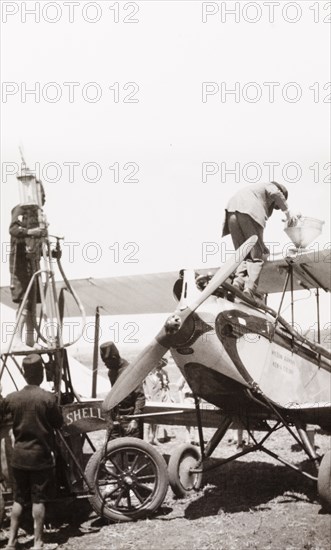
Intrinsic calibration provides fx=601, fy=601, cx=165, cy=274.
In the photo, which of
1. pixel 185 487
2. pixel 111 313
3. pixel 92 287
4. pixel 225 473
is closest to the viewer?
pixel 185 487

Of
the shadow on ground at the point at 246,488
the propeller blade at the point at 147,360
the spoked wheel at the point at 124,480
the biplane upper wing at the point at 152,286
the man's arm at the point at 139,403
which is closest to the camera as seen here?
the propeller blade at the point at 147,360

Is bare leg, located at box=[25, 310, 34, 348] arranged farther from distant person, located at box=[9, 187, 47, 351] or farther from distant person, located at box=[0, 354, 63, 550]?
distant person, located at box=[0, 354, 63, 550]

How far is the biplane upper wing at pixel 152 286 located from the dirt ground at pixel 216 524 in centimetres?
289

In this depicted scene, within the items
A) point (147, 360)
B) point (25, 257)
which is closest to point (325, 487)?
point (147, 360)

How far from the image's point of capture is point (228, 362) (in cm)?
617

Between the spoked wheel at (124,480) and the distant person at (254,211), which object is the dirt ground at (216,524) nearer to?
the spoked wheel at (124,480)

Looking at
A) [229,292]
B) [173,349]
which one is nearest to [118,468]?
[173,349]

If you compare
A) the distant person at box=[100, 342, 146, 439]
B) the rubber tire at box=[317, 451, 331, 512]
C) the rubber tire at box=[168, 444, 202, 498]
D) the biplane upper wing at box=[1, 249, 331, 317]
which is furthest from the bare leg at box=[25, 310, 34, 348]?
the rubber tire at box=[317, 451, 331, 512]

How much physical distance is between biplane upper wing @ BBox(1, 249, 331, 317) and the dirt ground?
2.89 m

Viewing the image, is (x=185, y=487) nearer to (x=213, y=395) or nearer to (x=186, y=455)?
(x=186, y=455)

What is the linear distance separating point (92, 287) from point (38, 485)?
20.5 feet

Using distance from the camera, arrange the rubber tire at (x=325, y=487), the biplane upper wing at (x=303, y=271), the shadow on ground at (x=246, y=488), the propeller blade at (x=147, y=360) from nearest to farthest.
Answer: the propeller blade at (x=147, y=360) → the rubber tire at (x=325, y=487) → the shadow on ground at (x=246, y=488) → the biplane upper wing at (x=303, y=271)

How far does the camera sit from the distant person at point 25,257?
672cm

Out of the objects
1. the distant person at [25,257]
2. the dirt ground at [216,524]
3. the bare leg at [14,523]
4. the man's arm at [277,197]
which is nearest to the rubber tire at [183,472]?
the dirt ground at [216,524]
